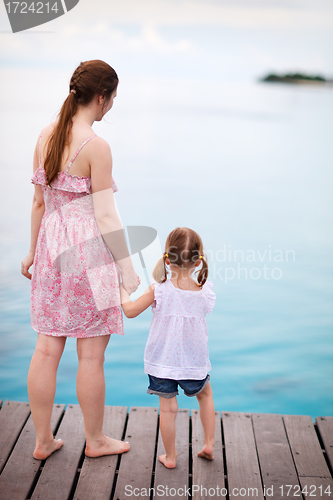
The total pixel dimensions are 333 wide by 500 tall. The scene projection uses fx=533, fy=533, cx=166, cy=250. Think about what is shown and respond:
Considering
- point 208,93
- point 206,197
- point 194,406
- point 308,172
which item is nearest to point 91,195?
point 194,406

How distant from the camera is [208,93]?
13.7 metres

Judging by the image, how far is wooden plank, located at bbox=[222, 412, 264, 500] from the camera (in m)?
1.86

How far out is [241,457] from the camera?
205 cm

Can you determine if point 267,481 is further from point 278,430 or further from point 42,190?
point 42,190

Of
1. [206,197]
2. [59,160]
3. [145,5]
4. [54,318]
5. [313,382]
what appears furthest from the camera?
[145,5]

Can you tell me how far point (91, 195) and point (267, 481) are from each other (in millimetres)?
1192

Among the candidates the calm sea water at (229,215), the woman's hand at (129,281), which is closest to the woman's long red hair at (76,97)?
the woman's hand at (129,281)

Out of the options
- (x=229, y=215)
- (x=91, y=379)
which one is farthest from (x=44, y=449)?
(x=229, y=215)

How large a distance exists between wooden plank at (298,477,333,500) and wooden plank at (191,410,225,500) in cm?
29

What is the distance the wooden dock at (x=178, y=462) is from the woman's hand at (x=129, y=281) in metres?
0.66

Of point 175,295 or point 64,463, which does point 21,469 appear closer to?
point 64,463

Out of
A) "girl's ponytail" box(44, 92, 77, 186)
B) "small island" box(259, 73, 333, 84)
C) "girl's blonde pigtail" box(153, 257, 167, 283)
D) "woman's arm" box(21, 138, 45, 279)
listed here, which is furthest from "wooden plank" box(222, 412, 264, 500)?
"small island" box(259, 73, 333, 84)

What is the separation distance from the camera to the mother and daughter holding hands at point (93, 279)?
179 centimetres

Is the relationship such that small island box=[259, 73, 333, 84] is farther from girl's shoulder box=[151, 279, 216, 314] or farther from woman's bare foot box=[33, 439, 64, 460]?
woman's bare foot box=[33, 439, 64, 460]
